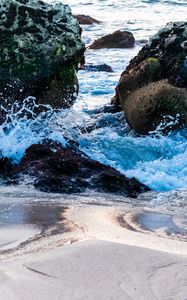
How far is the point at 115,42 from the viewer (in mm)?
16781

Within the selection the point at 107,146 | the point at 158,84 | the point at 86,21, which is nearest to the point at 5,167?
the point at 107,146

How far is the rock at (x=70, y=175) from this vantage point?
17.0 feet

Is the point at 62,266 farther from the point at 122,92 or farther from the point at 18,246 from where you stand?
the point at 122,92

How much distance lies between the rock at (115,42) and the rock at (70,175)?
439 inches

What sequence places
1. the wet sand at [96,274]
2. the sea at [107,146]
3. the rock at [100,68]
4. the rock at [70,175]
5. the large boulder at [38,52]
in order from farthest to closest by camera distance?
the rock at [100,68] → the large boulder at [38,52] → the rock at [70,175] → the sea at [107,146] → the wet sand at [96,274]

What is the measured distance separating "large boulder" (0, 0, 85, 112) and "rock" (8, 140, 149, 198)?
161 cm

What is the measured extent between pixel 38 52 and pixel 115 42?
974 cm

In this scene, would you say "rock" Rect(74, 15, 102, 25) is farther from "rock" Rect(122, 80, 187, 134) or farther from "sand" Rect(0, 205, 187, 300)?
"sand" Rect(0, 205, 187, 300)

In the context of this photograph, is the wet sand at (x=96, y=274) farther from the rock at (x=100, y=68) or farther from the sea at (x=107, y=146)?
the rock at (x=100, y=68)

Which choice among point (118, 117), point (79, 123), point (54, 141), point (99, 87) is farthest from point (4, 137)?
point (99, 87)

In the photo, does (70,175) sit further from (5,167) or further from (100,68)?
(100,68)

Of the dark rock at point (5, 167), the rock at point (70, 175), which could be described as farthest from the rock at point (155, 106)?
the dark rock at point (5, 167)

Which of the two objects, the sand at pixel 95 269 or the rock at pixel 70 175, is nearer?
the sand at pixel 95 269

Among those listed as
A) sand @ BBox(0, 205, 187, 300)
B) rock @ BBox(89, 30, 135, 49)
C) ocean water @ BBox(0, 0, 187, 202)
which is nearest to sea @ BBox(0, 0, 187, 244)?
ocean water @ BBox(0, 0, 187, 202)
